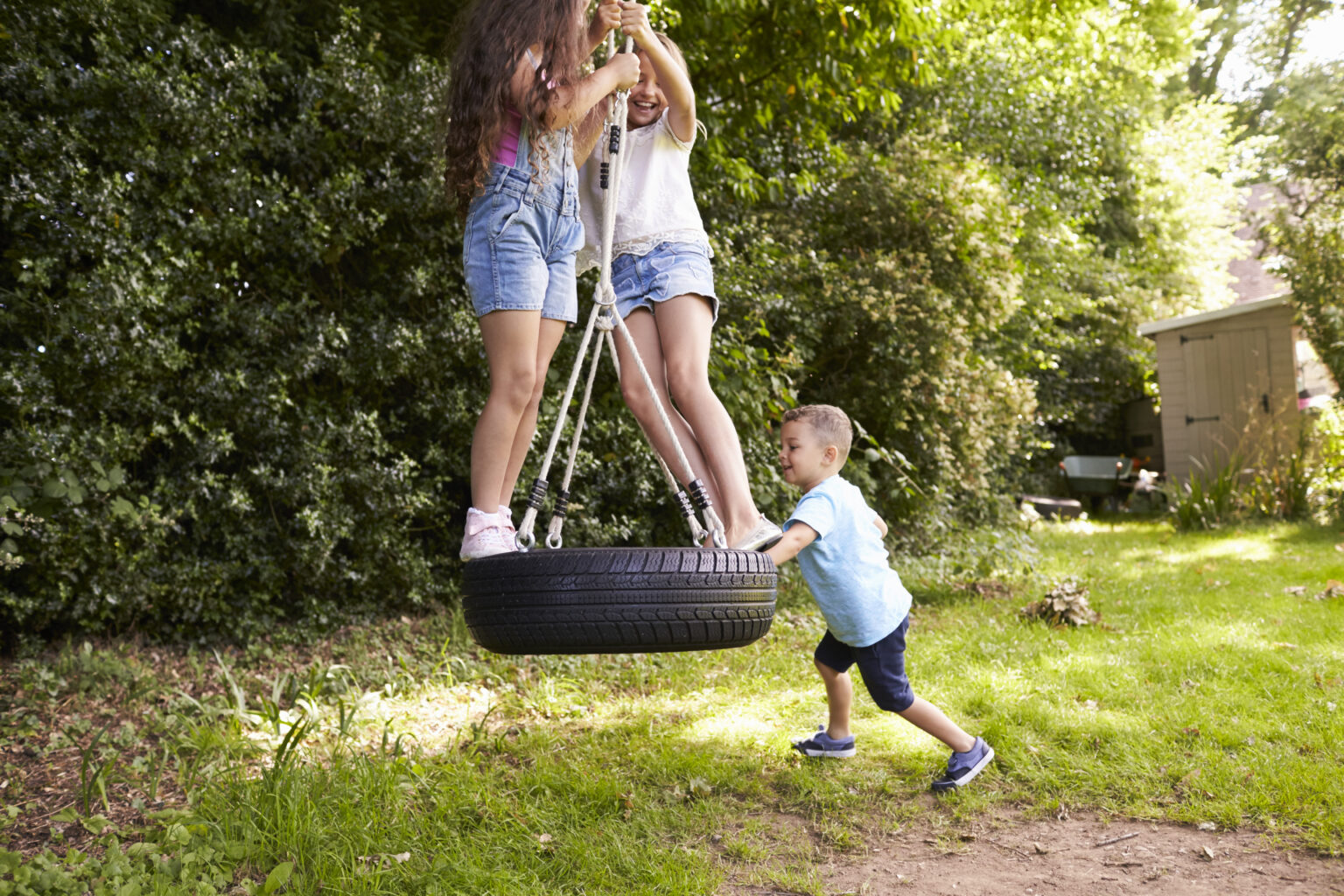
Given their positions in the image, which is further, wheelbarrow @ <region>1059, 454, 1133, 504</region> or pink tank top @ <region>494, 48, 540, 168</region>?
wheelbarrow @ <region>1059, 454, 1133, 504</region>

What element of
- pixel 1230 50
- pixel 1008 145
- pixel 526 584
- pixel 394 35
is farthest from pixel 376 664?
pixel 1230 50

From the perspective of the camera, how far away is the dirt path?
2572 mm

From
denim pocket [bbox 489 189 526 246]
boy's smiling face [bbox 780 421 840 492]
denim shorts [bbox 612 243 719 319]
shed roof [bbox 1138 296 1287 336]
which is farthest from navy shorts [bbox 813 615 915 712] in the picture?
shed roof [bbox 1138 296 1287 336]

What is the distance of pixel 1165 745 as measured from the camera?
3477 mm

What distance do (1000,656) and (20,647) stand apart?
4483 millimetres

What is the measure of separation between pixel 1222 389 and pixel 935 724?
33.8ft

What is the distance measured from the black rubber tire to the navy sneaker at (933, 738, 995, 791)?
57.5 inches

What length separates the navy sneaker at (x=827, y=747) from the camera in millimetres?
3568

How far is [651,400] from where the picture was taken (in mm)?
2576

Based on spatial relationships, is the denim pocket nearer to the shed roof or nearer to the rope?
the rope

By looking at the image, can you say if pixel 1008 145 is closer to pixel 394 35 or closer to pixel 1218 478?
pixel 1218 478

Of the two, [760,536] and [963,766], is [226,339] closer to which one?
[760,536]

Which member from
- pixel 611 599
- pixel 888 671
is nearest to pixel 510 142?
pixel 611 599

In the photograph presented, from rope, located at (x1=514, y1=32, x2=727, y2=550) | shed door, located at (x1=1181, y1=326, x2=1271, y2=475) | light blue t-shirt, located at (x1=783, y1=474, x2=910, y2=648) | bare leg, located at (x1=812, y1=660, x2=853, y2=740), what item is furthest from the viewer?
shed door, located at (x1=1181, y1=326, x2=1271, y2=475)
